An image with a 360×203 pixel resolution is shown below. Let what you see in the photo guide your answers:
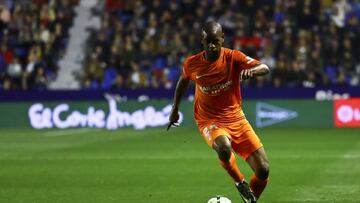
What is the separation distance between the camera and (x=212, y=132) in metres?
8.95

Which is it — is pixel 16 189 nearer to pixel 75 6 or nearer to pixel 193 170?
pixel 193 170

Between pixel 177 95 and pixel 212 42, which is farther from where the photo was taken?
pixel 177 95

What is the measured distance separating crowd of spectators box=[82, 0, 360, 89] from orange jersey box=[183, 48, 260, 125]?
1626cm

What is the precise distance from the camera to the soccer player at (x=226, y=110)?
28.8 feet

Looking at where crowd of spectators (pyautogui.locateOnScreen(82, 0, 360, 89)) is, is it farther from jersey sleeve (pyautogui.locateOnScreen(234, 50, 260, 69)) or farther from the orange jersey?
jersey sleeve (pyautogui.locateOnScreen(234, 50, 260, 69))

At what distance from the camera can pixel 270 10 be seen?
2791 cm

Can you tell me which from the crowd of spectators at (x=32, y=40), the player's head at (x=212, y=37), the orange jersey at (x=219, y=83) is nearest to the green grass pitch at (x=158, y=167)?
the orange jersey at (x=219, y=83)

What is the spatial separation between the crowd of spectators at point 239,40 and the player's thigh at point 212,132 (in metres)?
16.4

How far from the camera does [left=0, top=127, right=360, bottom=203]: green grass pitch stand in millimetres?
10633

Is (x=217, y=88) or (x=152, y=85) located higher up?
(x=217, y=88)

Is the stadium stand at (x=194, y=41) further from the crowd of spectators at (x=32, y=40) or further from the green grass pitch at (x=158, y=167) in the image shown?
the green grass pitch at (x=158, y=167)

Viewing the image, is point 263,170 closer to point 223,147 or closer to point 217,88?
point 223,147

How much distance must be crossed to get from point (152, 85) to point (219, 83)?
56.9 feet

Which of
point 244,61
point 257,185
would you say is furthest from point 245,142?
point 244,61
